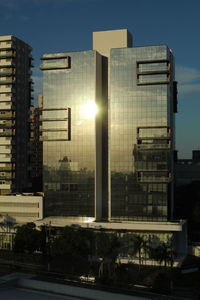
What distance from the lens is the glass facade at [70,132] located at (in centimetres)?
11288

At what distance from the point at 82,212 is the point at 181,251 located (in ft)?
89.6

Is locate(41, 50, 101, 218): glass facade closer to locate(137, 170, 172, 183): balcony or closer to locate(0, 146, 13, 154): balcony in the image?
locate(137, 170, 172, 183): balcony

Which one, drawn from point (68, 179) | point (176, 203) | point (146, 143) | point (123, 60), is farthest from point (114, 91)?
point (176, 203)

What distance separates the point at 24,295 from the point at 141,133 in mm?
57437

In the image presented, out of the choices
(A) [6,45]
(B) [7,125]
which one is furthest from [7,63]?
(B) [7,125]

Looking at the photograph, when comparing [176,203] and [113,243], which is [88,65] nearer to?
[113,243]

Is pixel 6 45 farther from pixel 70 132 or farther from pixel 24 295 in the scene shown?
pixel 24 295

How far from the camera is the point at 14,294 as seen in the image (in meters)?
63.3

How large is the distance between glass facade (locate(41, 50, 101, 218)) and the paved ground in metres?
48.6

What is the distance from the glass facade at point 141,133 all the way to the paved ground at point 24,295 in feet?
161

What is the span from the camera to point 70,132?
11456 cm

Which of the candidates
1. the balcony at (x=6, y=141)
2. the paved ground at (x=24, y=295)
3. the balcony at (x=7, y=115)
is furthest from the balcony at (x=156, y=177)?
the paved ground at (x=24, y=295)

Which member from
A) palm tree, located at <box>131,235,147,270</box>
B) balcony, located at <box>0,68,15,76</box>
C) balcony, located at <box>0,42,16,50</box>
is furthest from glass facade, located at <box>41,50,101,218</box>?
balcony, located at <box>0,42,16,50</box>

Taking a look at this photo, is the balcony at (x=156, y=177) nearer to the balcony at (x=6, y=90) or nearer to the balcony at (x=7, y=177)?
the balcony at (x=7, y=177)
